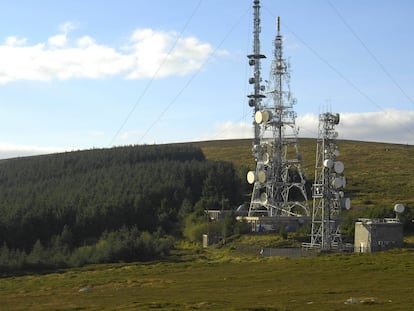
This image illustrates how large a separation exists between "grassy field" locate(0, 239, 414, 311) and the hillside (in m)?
28.9

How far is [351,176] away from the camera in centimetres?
14325

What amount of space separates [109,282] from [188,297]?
1450 cm

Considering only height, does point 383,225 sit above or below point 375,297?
above

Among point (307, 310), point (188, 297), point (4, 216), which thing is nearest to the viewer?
point (307, 310)

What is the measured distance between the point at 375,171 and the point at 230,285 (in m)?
109

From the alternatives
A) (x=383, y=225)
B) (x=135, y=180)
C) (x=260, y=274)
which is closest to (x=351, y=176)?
(x=135, y=180)

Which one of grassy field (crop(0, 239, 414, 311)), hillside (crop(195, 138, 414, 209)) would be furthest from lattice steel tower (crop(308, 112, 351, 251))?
hillside (crop(195, 138, 414, 209))

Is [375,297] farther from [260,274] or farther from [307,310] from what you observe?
[260,274]

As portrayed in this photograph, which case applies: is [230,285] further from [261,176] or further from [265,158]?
[265,158]

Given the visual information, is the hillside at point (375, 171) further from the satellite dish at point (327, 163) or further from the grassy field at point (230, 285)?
the grassy field at point (230, 285)

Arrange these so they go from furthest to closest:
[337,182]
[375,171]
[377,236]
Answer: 1. [375,171]
2. [337,182]
3. [377,236]

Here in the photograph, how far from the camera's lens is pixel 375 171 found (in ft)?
495

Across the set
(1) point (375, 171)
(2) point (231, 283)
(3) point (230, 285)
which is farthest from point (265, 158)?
(1) point (375, 171)

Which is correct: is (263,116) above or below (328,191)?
above
